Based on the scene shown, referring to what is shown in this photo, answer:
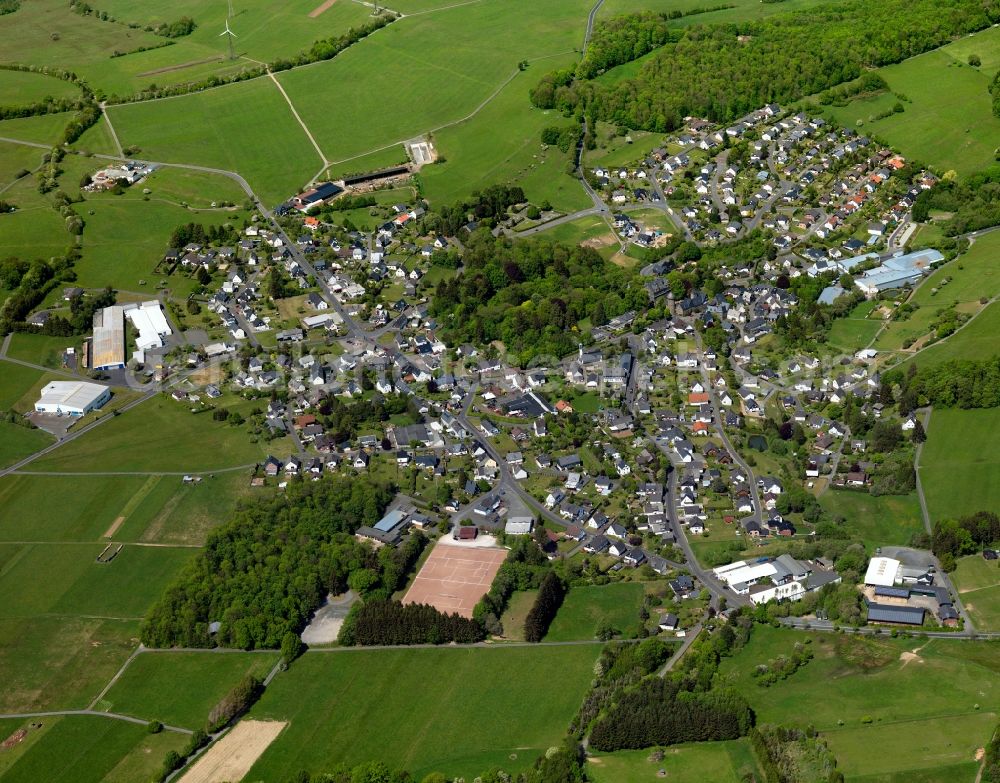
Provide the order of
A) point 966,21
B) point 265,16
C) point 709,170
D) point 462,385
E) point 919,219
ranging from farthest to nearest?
Result: point 265,16
point 966,21
point 709,170
point 919,219
point 462,385

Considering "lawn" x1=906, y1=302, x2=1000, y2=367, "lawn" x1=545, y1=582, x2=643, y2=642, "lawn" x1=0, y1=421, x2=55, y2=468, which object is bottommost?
"lawn" x1=545, y1=582, x2=643, y2=642

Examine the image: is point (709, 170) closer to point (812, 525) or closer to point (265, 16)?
point (812, 525)

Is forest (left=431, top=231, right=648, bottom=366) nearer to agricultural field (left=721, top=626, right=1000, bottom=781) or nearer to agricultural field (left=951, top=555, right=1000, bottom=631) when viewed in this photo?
agricultural field (left=951, top=555, right=1000, bottom=631)

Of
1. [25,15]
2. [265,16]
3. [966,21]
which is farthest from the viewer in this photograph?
[25,15]

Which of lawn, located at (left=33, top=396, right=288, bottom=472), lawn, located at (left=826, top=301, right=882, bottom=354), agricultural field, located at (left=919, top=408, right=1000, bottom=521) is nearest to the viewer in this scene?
agricultural field, located at (left=919, top=408, right=1000, bottom=521)

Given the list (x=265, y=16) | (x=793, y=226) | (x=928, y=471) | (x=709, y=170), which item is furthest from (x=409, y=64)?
(x=928, y=471)

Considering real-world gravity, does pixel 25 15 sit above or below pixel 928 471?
above

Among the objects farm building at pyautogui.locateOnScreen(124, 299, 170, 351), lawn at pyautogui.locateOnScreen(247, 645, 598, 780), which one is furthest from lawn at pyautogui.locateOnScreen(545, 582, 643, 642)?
farm building at pyautogui.locateOnScreen(124, 299, 170, 351)
